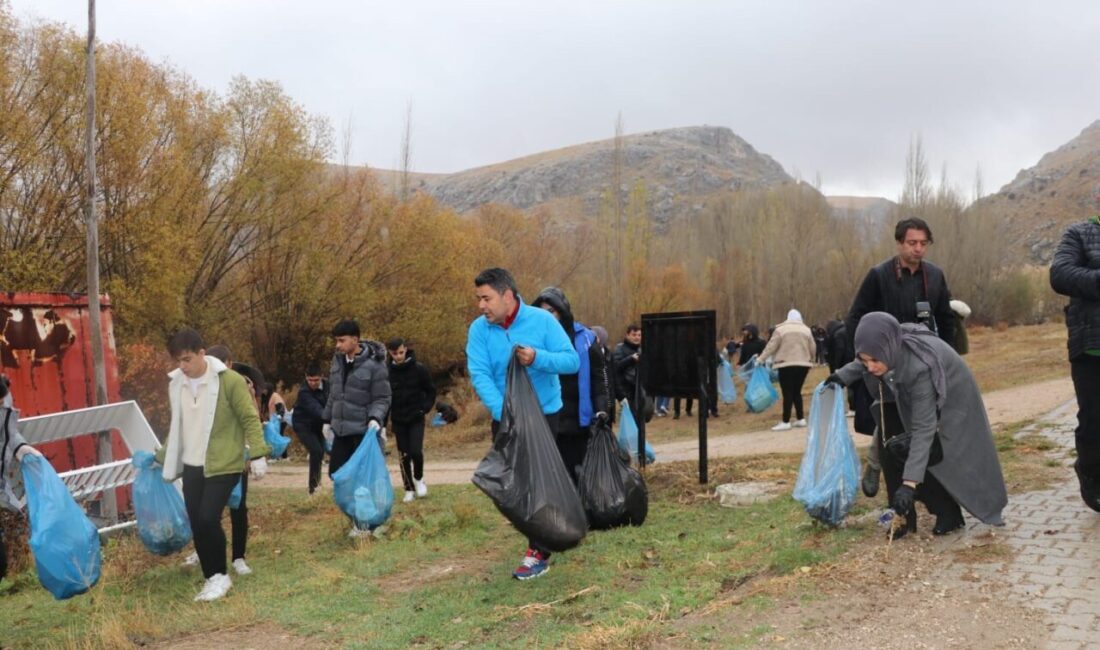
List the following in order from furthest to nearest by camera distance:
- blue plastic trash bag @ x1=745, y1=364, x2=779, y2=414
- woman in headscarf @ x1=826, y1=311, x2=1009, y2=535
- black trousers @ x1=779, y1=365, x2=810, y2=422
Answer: blue plastic trash bag @ x1=745, y1=364, x2=779, y2=414
black trousers @ x1=779, y1=365, x2=810, y2=422
woman in headscarf @ x1=826, y1=311, x2=1009, y2=535

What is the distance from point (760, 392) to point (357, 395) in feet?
31.3

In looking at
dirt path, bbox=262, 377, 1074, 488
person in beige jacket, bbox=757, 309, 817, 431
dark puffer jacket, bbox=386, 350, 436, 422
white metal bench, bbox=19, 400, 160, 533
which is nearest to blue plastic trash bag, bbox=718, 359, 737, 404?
dirt path, bbox=262, 377, 1074, 488

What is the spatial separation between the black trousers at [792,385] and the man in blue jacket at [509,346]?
8303mm

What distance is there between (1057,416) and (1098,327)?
5.68m

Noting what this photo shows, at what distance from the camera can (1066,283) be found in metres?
4.81

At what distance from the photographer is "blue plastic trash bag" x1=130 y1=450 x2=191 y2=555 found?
5891 mm

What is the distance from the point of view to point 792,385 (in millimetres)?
13008

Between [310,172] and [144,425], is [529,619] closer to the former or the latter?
[144,425]

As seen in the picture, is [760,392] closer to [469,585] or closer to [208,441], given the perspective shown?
[469,585]

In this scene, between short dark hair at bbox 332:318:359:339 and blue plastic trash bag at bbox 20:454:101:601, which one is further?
short dark hair at bbox 332:318:359:339

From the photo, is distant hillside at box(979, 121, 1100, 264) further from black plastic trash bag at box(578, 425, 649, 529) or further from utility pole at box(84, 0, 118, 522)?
black plastic trash bag at box(578, 425, 649, 529)

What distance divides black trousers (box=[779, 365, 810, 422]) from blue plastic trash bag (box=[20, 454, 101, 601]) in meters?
9.79

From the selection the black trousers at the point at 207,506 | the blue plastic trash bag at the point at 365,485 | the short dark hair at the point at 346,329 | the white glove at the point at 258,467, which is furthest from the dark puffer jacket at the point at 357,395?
the black trousers at the point at 207,506

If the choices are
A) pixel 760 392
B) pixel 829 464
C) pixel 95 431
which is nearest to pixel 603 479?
pixel 829 464
